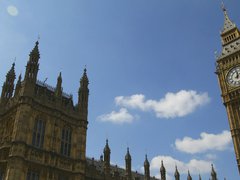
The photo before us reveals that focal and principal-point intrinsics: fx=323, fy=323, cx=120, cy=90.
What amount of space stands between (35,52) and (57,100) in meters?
7.48

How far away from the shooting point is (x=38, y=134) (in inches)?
1635

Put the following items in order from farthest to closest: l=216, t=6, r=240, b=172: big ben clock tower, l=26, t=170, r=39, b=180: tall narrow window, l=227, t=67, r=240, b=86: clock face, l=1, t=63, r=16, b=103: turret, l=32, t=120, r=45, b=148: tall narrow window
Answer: l=227, t=67, r=240, b=86: clock face → l=216, t=6, r=240, b=172: big ben clock tower → l=1, t=63, r=16, b=103: turret → l=32, t=120, r=45, b=148: tall narrow window → l=26, t=170, r=39, b=180: tall narrow window

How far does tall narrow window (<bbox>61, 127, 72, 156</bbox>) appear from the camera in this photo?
43.9 metres

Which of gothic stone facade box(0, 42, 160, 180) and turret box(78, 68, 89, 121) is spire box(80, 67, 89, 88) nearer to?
turret box(78, 68, 89, 121)

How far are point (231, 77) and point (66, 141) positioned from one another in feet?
162

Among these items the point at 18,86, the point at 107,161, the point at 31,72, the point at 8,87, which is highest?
the point at 8,87

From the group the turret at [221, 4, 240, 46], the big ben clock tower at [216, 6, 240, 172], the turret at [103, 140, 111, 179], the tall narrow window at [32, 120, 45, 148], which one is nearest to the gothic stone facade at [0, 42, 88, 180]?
the tall narrow window at [32, 120, 45, 148]

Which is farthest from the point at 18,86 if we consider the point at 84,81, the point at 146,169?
the point at 146,169

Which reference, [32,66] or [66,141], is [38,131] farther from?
[32,66]

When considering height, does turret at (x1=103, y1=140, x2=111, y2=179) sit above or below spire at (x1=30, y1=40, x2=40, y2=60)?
below

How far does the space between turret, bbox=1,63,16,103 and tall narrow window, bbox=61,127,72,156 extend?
1032 centimetres

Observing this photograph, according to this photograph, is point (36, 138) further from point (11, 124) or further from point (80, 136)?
point (80, 136)

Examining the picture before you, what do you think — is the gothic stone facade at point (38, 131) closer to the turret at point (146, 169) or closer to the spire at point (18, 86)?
the spire at point (18, 86)

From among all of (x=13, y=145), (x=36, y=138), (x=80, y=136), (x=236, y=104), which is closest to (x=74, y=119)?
(x=80, y=136)
